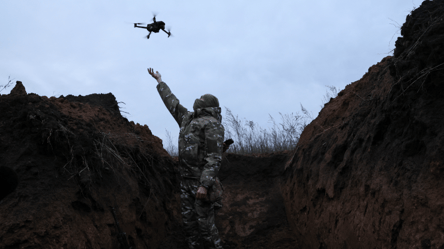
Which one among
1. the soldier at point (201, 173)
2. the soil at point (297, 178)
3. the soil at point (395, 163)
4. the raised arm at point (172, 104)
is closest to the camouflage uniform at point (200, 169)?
the soldier at point (201, 173)

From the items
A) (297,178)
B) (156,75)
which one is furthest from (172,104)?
(297,178)

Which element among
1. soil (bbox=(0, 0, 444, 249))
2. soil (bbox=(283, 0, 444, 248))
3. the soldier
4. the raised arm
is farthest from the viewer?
the raised arm

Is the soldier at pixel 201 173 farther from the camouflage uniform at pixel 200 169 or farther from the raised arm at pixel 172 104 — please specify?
the raised arm at pixel 172 104

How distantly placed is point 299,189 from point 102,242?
318 centimetres

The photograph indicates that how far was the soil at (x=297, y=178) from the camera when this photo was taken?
2.62 m

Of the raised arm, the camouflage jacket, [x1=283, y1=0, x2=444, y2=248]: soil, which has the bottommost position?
[x1=283, y1=0, x2=444, y2=248]: soil

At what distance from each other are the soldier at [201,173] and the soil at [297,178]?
70 centimetres

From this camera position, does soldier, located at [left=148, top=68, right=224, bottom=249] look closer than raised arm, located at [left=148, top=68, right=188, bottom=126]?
Yes

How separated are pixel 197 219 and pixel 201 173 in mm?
578

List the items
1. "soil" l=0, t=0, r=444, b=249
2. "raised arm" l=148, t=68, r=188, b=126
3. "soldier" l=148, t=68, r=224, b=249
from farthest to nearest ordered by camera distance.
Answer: "raised arm" l=148, t=68, r=188, b=126 → "soldier" l=148, t=68, r=224, b=249 → "soil" l=0, t=0, r=444, b=249

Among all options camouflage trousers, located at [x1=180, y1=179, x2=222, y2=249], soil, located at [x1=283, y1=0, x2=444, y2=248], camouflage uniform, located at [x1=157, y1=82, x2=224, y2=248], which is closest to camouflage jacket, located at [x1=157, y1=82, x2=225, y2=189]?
camouflage uniform, located at [x1=157, y1=82, x2=224, y2=248]

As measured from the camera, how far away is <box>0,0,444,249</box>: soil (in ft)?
8.61

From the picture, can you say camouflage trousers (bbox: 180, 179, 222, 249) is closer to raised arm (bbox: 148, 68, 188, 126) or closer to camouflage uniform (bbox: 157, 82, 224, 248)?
camouflage uniform (bbox: 157, 82, 224, 248)

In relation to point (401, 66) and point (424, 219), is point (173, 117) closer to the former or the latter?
point (401, 66)
